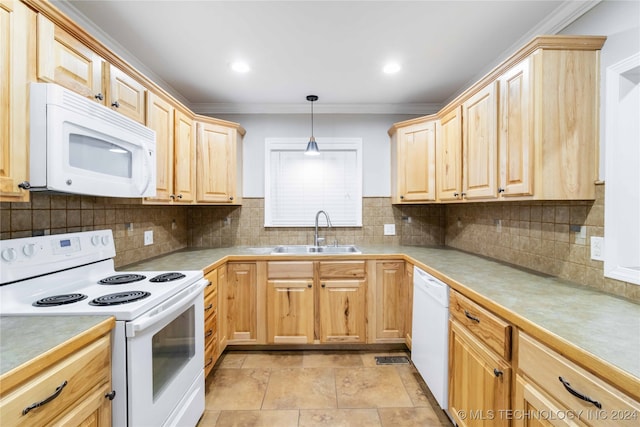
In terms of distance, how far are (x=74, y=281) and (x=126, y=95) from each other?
1088 millimetres

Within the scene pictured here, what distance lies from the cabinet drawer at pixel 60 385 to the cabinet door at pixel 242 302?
144 centimetres

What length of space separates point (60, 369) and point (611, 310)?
198cm

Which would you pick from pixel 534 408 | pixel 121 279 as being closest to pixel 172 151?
pixel 121 279

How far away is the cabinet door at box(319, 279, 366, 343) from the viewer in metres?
2.55

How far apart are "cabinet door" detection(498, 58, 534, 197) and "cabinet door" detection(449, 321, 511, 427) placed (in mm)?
864

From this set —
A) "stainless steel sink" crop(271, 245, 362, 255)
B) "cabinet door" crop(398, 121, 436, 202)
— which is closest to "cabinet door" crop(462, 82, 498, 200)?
"cabinet door" crop(398, 121, 436, 202)

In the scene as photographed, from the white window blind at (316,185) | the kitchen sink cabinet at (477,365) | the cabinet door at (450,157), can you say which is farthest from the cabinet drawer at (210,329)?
the cabinet door at (450,157)

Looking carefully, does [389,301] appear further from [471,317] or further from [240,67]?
[240,67]

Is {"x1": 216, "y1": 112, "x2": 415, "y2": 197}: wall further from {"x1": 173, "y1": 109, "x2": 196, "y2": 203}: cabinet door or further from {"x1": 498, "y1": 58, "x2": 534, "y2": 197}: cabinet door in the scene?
{"x1": 498, "y1": 58, "x2": 534, "y2": 197}: cabinet door

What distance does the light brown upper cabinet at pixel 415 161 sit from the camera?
2676 mm

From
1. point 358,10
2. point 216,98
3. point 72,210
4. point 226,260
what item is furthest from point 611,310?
point 216,98

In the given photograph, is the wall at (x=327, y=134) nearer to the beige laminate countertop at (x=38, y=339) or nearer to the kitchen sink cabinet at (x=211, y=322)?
the kitchen sink cabinet at (x=211, y=322)

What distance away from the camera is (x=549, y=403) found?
3.16 ft

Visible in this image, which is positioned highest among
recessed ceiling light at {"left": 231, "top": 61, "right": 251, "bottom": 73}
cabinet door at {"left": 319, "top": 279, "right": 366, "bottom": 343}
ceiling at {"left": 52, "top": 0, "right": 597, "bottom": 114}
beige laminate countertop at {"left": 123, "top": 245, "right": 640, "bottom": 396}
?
ceiling at {"left": 52, "top": 0, "right": 597, "bottom": 114}
